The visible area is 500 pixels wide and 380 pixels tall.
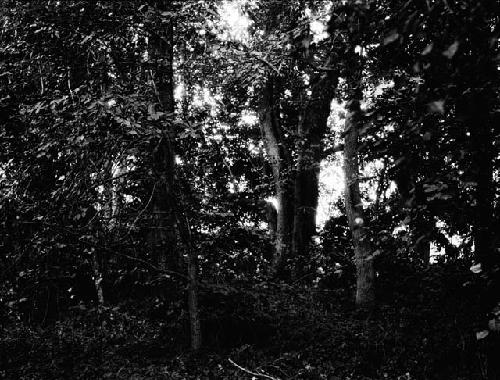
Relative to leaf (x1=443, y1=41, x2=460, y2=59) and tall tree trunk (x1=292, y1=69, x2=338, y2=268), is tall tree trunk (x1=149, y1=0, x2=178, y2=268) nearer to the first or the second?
leaf (x1=443, y1=41, x2=460, y2=59)

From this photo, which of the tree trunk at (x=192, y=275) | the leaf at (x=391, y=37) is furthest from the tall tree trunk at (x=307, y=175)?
the leaf at (x=391, y=37)

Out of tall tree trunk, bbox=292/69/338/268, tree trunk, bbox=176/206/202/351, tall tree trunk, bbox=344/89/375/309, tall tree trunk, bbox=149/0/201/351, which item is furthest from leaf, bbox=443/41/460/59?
tall tree trunk, bbox=292/69/338/268

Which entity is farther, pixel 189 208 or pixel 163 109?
pixel 189 208

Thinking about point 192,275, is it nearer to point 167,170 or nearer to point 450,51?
point 167,170

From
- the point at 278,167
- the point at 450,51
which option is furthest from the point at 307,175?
the point at 450,51

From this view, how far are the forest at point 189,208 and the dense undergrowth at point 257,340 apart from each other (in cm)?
4

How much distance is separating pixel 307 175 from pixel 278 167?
161cm

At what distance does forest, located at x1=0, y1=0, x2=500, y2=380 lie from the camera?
9.82ft

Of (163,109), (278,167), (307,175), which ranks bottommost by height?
(163,109)

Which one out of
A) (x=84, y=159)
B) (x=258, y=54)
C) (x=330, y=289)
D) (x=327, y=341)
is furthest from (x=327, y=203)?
(x=84, y=159)

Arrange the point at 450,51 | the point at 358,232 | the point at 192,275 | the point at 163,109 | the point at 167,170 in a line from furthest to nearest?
the point at 358,232 < the point at 192,275 < the point at 167,170 < the point at 163,109 < the point at 450,51

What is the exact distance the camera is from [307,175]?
55.2ft

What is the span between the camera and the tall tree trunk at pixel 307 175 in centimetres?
1487

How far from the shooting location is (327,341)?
8.59m
